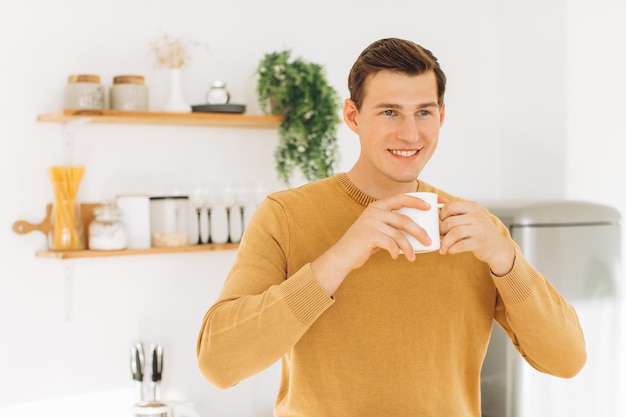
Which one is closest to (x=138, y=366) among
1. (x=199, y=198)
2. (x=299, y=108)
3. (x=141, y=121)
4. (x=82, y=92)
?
(x=199, y=198)

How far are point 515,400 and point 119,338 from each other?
4.96ft

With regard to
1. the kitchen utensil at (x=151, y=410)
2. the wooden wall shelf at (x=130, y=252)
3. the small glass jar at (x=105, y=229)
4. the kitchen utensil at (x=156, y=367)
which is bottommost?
the kitchen utensil at (x=151, y=410)

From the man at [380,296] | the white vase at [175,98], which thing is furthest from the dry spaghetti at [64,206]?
the man at [380,296]

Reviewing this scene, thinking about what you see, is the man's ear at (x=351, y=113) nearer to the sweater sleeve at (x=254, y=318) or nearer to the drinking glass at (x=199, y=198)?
the sweater sleeve at (x=254, y=318)

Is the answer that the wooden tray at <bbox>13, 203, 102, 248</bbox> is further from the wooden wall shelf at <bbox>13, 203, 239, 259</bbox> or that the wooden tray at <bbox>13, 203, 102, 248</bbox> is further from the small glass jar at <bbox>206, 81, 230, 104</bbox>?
the small glass jar at <bbox>206, 81, 230, 104</bbox>

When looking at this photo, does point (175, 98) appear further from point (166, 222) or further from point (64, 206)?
point (64, 206)

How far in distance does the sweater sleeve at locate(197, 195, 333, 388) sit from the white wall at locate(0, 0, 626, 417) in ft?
5.23

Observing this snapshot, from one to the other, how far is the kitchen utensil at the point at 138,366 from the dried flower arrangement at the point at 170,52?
103 centimetres

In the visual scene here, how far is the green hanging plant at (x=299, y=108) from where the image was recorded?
312 cm

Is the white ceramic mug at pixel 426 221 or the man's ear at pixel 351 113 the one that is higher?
the man's ear at pixel 351 113

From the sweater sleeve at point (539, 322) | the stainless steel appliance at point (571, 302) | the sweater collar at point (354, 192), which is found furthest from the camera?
the stainless steel appliance at point (571, 302)

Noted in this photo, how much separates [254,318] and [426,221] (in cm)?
33

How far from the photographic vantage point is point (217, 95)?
3.06m

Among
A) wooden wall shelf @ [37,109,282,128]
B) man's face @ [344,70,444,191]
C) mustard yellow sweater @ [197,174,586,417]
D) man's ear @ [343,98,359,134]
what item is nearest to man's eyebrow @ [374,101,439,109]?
man's face @ [344,70,444,191]
